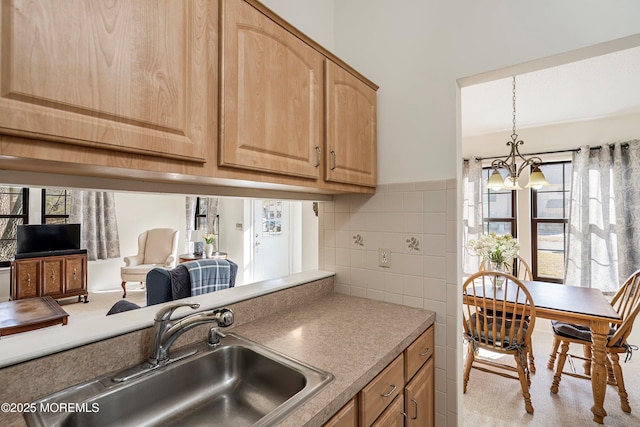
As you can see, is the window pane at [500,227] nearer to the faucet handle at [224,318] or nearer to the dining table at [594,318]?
the dining table at [594,318]

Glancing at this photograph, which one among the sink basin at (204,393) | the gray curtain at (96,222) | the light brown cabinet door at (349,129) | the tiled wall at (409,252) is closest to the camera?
the sink basin at (204,393)

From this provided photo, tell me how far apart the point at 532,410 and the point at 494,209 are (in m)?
2.54

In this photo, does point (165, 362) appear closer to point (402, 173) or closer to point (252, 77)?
point (252, 77)

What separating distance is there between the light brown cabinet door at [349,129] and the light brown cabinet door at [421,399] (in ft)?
3.13

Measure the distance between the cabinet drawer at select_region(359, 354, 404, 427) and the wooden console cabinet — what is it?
16.3ft

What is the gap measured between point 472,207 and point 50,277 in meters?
5.79

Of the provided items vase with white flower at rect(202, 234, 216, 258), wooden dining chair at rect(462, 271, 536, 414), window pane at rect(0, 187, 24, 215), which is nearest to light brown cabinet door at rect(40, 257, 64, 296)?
window pane at rect(0, 187, 24, 215)

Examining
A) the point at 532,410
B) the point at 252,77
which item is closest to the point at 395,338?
the point at 252,77

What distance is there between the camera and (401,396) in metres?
1.24

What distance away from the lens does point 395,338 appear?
123cm

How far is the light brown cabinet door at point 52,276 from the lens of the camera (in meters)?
4.16

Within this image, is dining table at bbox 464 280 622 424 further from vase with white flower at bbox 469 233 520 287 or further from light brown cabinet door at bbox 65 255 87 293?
light brown cabinet door at bbox 65 255 87 293

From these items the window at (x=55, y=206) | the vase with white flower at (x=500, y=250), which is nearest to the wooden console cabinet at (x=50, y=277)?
the window at (x=55, y=206)

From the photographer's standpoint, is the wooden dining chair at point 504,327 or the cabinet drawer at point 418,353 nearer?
the cabinet drawer at point 418,353
